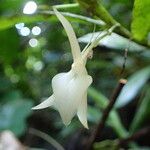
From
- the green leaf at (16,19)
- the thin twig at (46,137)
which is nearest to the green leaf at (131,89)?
the thin twig at (46,137)

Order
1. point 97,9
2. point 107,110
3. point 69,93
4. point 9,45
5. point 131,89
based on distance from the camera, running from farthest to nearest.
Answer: point 9,45 < point 131,89 < point 107,110 < point 97,9 < point 69,93

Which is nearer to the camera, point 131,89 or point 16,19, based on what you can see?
point 16,19

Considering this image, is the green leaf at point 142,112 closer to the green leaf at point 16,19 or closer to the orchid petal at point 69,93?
the green leaf at point 16,19

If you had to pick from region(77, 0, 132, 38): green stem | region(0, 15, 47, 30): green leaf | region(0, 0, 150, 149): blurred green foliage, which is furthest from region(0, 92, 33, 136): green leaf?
region(77, 0, 132, 38): green stem

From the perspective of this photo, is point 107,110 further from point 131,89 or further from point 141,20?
point 131,89

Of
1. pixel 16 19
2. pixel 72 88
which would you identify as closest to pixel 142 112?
pixel 16 19

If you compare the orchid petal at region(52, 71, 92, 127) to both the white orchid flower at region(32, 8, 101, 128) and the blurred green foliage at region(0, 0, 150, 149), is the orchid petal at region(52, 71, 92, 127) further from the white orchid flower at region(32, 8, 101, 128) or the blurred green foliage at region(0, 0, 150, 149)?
the blurred green foliage at region(0, 0, 150, 149)

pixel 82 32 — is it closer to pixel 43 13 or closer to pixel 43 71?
pixel 43 13
